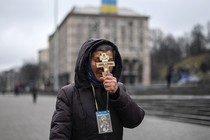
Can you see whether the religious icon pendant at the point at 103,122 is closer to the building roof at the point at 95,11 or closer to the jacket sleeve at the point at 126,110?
→ the jacket sleeve at the point at 126,110

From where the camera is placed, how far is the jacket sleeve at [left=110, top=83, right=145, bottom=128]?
276cm

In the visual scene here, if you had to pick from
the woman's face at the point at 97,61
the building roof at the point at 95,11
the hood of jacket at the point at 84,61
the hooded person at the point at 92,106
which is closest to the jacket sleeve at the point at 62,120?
the hooded person at the point at 92,106

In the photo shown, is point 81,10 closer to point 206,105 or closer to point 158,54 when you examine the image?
point 158,54

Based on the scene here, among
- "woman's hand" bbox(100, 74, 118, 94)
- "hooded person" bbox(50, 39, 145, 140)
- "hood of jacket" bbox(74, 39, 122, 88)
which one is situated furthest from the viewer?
"hood of jacket" bbox(74, 39, 122, 88)

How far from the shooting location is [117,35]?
311 ft

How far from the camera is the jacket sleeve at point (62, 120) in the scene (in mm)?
2689

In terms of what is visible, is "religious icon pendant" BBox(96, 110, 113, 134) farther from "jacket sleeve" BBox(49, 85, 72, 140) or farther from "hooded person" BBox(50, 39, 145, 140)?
"jacket sleeve" BBox(49, 85, 72, 140)

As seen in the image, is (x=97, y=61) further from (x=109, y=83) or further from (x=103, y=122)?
(x=103, y=122)

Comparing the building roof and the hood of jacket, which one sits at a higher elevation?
the building roof

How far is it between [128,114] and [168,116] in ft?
42.6

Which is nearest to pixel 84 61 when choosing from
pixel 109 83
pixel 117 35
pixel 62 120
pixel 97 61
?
pixel 97 61

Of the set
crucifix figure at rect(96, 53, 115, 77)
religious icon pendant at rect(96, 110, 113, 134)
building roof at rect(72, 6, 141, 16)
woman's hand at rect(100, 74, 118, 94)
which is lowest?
religious icon pendant at rect(96, 110, 113, 134)

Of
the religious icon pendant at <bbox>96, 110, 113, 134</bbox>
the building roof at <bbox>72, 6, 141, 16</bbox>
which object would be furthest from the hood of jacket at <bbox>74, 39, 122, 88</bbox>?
the building roof at <bbox>72, 6, 141, 16</bbox>

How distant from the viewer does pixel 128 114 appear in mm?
2814
